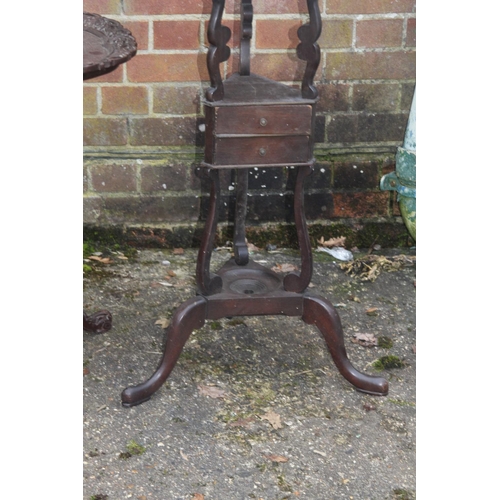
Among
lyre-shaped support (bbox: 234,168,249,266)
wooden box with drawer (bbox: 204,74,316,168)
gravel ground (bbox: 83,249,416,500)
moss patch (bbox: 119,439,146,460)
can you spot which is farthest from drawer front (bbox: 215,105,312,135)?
moss patch (bbox: 119,439,146,460)

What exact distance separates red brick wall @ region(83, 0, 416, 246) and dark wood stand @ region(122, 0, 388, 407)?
761 millimetres

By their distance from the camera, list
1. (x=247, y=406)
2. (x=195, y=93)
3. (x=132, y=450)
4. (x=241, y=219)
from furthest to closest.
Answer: (x=195, y=93) → (x=241, y=219) → (x=247, y=406) → (x=132, y=450)

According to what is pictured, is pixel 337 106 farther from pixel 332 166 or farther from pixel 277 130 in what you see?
pixel 277 130

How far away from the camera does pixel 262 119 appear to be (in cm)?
219

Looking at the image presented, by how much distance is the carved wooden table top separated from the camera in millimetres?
1947

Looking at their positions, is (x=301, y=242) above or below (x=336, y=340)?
above

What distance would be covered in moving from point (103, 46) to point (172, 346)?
867 mm

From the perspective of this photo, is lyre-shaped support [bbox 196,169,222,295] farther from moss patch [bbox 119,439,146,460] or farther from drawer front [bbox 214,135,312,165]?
moss patch [bbox 119,439,146,460]

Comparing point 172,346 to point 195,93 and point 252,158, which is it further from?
point 195,93

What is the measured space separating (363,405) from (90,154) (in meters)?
1.64

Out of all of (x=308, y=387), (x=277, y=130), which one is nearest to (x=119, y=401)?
(x=308, y=387)

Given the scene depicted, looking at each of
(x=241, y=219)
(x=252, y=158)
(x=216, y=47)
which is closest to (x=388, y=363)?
(x=241, y=219)

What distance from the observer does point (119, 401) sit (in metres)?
2.31

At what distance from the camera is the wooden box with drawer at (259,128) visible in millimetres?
2184
